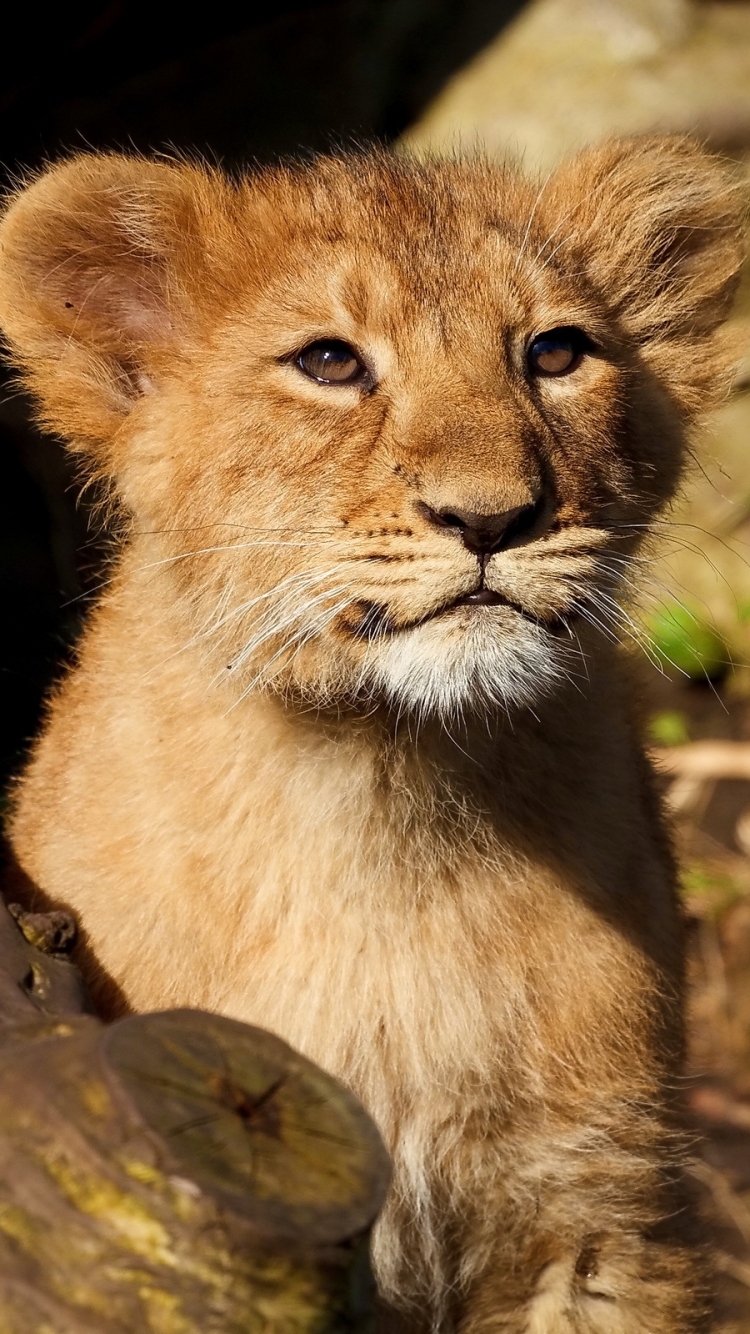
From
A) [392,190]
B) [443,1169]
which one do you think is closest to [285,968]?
[443,1169]

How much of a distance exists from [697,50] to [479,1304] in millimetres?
6048

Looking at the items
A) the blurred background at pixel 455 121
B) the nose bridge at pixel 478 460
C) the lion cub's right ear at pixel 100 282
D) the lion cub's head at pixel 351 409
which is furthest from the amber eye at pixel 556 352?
the blurred background at pixel 455 121

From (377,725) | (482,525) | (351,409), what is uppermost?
(351,409)

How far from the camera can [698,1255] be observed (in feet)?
10.9

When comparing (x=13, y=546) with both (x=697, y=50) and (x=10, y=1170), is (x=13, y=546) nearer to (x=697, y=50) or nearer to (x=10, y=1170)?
(x=697, y=50)

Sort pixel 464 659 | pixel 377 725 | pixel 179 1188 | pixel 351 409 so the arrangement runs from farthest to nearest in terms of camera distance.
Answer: pixel 377 725 < pixel 351 409 < pixel 464 659 < pixel 179 1188

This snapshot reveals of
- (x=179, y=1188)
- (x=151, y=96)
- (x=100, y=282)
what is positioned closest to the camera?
(x=179, y=1188)

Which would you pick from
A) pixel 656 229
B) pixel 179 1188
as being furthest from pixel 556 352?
pixel 179 1188

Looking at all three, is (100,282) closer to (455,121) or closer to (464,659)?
(464,659)

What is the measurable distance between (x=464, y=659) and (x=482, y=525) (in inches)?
9.2

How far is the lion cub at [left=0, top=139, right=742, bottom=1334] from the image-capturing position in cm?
270

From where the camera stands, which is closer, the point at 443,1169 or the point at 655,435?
the point at 443,1169

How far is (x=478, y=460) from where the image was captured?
244 centimetres

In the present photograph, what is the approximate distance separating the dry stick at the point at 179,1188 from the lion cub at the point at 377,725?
38.1 inches
